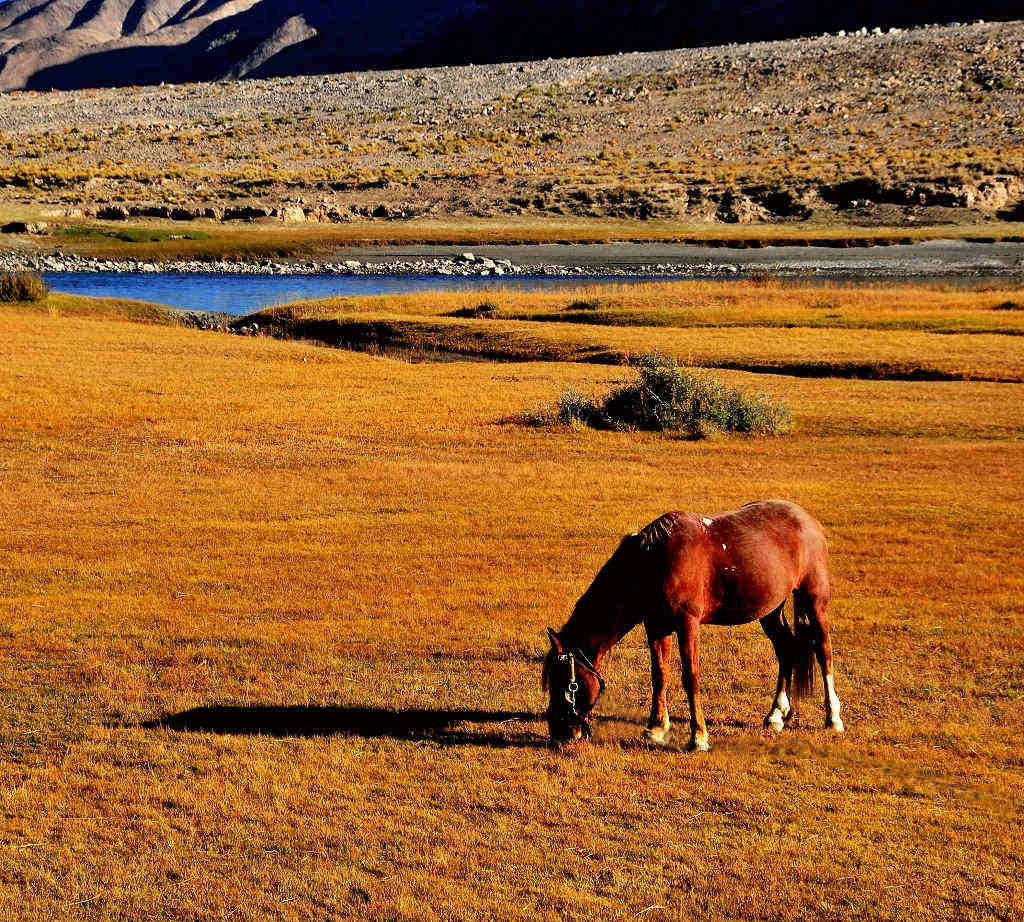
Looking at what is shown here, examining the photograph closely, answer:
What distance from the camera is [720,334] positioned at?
47.5m

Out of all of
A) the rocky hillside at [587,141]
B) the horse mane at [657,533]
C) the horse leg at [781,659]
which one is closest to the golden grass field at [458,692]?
the horse leg at [781,659]

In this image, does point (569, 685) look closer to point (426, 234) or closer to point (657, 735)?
point (657, 735)

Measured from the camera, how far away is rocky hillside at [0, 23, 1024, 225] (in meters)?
108

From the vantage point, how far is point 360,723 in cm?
1134

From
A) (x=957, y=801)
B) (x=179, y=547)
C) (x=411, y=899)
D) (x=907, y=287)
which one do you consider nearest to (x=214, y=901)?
(x=411, y=899)

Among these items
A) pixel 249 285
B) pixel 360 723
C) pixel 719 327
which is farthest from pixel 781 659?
pixel 249 285

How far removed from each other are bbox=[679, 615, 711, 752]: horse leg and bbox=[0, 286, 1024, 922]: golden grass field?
193mm

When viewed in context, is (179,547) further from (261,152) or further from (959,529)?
(261,152)

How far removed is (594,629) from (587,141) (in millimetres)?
130001

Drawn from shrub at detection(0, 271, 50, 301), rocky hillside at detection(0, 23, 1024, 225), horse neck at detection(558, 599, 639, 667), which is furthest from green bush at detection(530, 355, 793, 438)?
rocky hillside at detection(0, 23, 1024, 225)

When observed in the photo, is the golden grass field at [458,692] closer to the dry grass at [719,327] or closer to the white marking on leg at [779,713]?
the white marking on leg at [779,713]

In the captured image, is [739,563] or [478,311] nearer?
[739,563]

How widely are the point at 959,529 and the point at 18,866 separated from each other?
52.1ft

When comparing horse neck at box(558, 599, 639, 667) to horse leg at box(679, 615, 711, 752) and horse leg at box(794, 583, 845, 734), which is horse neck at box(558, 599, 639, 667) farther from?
horse leg at box(794, 583, 845, 734)
